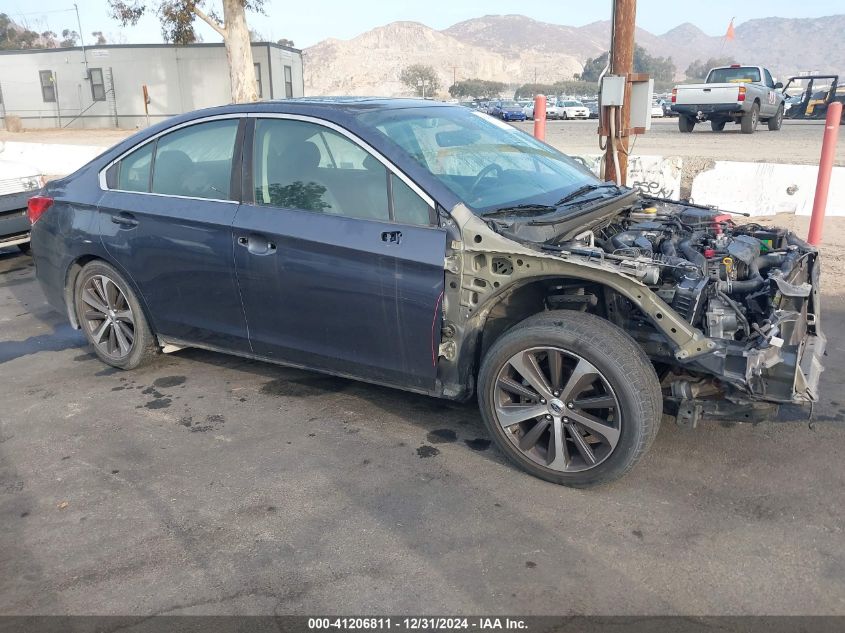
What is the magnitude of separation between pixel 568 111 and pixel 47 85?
89.2ft

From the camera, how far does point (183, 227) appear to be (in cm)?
453

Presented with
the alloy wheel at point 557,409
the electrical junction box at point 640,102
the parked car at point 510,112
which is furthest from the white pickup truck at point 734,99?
the alloy wheel at point 557,409

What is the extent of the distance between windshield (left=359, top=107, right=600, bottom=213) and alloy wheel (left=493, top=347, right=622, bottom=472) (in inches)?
34.0

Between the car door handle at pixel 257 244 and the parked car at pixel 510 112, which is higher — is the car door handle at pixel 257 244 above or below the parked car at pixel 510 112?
above

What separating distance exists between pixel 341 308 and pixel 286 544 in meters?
1.32

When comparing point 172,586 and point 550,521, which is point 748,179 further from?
point 172,586

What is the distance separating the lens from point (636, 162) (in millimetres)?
10305

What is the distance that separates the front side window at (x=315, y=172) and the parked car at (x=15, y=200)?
556 centimetres

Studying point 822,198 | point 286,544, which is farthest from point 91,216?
point 822,198

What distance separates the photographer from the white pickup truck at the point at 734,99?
19984mm

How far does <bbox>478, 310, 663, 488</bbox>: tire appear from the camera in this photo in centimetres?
333

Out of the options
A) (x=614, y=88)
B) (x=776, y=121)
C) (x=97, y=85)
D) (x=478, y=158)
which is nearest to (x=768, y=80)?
(x=776, y=121)

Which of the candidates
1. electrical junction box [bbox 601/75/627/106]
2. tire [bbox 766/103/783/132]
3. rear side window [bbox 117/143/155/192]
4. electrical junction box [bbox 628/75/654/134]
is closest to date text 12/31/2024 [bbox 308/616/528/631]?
rear side window [bbox 117/143/155/192]

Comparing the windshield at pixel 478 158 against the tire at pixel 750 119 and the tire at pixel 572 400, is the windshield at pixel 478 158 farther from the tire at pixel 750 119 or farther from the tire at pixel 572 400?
the tire at pixel 750 119
